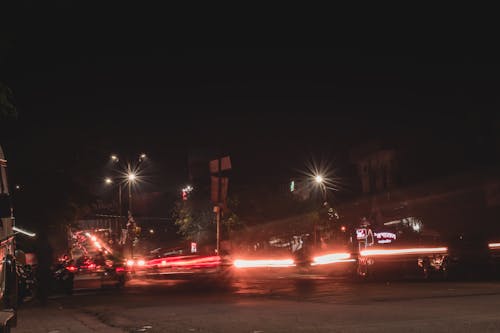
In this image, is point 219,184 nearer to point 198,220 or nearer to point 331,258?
point 331,258

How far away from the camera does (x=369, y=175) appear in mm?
56500

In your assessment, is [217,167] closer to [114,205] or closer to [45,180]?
[45,180]

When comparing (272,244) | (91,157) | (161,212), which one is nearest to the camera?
(91,157)

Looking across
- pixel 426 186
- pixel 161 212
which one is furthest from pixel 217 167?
pixel 161 212

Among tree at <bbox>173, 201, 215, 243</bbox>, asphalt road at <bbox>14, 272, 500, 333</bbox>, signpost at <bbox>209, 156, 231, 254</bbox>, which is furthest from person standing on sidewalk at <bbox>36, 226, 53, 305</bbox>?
tree at <bbox>173, 201, 215, 243</bbox>

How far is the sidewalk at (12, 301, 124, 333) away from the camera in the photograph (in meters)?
11.1

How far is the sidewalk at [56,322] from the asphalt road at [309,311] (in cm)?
18

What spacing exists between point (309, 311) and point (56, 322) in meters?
4.69

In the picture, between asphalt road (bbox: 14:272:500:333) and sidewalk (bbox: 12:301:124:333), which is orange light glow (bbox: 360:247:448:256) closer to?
asphalt road (bbox: 14:272:500:333)

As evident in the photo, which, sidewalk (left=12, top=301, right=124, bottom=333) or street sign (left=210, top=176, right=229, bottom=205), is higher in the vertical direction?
street sign (left=210, top=176, right=229, bottom=205)

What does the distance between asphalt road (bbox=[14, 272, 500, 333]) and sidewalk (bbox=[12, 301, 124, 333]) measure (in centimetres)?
18

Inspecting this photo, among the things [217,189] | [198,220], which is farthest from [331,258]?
[198,220]

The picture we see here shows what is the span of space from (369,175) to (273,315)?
4539 centimetres

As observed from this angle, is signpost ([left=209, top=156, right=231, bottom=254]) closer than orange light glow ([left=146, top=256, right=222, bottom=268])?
No
